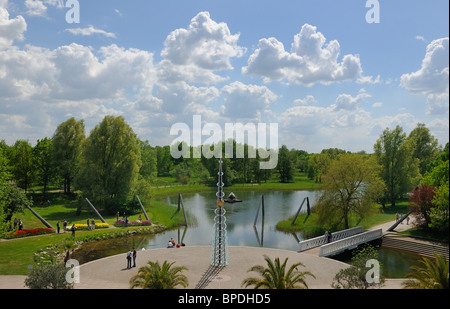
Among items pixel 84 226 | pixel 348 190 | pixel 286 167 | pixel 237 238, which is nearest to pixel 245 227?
pixel 237 238

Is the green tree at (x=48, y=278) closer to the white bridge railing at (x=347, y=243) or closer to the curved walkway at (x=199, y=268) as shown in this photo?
the curved walkway at (x=199, y=268)

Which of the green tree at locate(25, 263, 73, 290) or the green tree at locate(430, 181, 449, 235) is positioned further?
the green tree at locate(430, 181, 449, 235)

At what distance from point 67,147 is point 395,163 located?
58.1 m

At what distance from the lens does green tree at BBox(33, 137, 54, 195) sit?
5969 centimetres

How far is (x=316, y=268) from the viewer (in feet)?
78.6

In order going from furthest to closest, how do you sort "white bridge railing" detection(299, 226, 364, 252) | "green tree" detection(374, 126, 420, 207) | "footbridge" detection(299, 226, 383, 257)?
"green tree" detection(374, 126, 420, 207) → "white bridge railing" detection(299, 226, 364, 252) → "footbridge" detection(299, 226, 383, 257)

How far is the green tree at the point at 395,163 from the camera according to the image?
56656mm

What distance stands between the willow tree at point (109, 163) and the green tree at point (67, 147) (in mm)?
7285

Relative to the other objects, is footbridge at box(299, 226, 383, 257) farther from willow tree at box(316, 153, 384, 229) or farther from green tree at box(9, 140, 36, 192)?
green tree at box(9, 140, 36, 192)

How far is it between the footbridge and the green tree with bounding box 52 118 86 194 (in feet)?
145

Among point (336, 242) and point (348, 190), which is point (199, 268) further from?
point (348, 190)

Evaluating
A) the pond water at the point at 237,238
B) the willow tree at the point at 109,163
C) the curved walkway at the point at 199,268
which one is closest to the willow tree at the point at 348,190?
the pond water at the point at 237,238

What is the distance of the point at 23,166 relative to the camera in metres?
57.8

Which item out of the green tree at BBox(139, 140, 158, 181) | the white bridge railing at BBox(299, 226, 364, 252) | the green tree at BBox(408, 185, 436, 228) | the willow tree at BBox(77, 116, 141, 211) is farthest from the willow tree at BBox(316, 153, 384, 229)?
the green tree at BBox(139, 140, 158, 181)
